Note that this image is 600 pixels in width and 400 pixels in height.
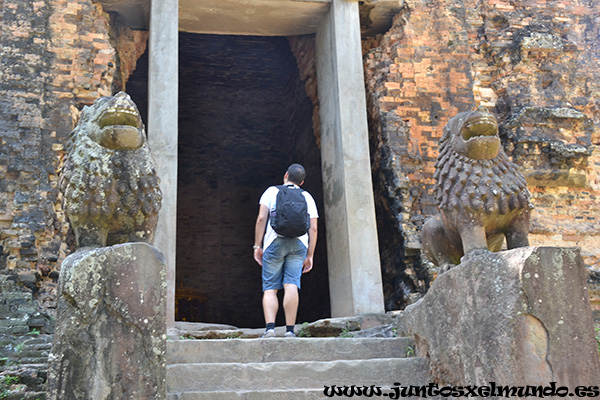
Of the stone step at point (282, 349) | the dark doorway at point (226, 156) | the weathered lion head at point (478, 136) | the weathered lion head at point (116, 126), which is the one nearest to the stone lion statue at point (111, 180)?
the weathered lion head at point (116, 126)

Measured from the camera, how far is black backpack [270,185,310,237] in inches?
219

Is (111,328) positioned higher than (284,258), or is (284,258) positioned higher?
(284,258)

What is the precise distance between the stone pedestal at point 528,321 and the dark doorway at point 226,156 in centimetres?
911

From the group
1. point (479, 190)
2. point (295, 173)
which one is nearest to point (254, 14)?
point (295, 173)

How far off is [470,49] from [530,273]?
5.67 meters

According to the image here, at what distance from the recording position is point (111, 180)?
12.8 ft

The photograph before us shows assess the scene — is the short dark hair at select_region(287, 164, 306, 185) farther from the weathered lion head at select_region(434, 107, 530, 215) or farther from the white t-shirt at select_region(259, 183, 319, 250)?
the weathered lion head at select_region(434, 107, 530, 215)

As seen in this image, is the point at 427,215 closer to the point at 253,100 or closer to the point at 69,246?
the point at 69,246

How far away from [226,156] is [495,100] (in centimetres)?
708

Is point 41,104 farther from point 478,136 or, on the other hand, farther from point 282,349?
point 478,136

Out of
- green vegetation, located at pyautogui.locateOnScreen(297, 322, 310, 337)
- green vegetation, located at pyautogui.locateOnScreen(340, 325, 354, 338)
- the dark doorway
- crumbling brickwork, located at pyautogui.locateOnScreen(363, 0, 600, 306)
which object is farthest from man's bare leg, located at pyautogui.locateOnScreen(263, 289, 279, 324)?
the dark doorway

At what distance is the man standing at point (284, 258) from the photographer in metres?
5.51

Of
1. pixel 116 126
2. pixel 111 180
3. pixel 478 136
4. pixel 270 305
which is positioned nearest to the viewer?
pixel 111 180

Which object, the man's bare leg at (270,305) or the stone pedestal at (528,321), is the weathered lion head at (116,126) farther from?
the stone pedestal at (528,321)
